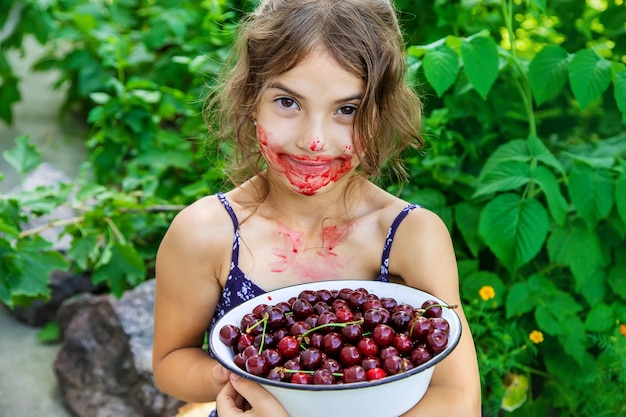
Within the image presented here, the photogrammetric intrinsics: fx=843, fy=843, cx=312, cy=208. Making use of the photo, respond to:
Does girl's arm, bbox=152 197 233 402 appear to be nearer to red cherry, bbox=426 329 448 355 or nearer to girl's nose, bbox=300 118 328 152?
girl's nose, bbox=300 118 328 152

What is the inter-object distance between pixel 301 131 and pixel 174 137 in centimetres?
189

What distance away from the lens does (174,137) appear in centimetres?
352

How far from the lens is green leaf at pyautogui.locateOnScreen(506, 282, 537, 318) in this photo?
256cm

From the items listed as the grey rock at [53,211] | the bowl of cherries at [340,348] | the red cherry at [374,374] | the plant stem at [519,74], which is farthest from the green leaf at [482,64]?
the grey rock at [53,211]

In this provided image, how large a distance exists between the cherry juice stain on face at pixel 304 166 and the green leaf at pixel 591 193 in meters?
0.97

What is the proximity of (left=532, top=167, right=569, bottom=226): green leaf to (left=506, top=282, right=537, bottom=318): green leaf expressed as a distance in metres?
0.25

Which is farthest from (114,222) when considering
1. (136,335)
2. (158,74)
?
(158,74)

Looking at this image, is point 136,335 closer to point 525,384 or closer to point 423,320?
point 525,384

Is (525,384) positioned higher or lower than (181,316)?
lower

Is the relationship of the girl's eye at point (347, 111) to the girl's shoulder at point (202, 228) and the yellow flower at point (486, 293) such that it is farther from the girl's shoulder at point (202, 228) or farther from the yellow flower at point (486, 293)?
the yellow flower at point (486, 293)

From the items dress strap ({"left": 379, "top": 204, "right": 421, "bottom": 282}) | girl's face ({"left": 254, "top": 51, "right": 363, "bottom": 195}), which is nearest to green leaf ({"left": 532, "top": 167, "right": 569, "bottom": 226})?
dress strap ({"left": 379, "top": 204, "right": 421, "bottom": 282})

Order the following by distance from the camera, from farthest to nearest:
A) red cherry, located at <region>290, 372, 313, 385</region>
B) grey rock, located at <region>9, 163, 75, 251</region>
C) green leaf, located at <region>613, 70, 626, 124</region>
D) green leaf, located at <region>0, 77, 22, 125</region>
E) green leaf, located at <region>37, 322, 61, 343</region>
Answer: green leaf, located at <region>0, 77, 22, 125</region>
grey rock, located at <region>9, 163, 75, 251</region>
green leaf, located at <region>37, 322, 61, 343</region>
green leaf, located at <region>613, 70, 626, 124</region>
red cherry, located at <region>290, 372, 313, 385</region>

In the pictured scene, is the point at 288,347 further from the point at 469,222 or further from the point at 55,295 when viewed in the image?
the point at 55,295

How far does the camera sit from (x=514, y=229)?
2420mm
